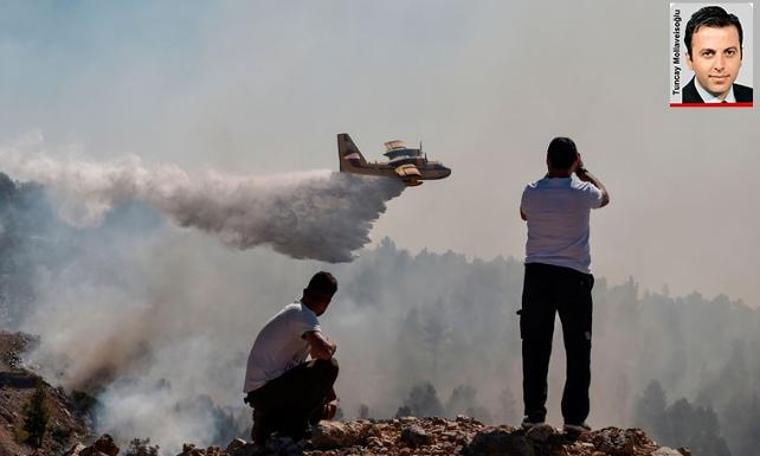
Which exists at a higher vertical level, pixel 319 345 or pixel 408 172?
pixel 408 172

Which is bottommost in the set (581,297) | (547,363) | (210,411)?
(210,411)

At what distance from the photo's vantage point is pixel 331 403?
37.9ft

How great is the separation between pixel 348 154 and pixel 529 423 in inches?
2040

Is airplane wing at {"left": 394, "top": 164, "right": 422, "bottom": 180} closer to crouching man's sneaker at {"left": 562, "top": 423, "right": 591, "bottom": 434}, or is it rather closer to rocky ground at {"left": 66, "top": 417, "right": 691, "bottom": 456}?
rocky ground at {"left": 66, "top": 417, "right": 691, "bottom": 456}

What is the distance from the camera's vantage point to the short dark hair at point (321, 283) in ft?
33.7

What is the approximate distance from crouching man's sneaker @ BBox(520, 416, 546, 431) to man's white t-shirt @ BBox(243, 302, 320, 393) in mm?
2297

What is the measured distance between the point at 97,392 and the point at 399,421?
499ft

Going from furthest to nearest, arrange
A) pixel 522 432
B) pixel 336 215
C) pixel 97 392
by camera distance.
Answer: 1. pixel 97 392
2. pixel 336 215
3. pixel 522 432

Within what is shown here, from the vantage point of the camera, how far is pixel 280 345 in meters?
10.5

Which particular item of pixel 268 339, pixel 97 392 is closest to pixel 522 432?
pixel 268 339

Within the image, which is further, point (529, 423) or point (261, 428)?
point (261, 428)

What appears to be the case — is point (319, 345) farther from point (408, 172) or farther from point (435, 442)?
point (408, 172)

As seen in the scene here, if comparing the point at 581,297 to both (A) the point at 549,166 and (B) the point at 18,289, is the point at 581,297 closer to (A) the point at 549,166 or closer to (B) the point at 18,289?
(A) the point at 549,166

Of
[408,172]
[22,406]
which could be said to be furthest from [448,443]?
[22,406]
